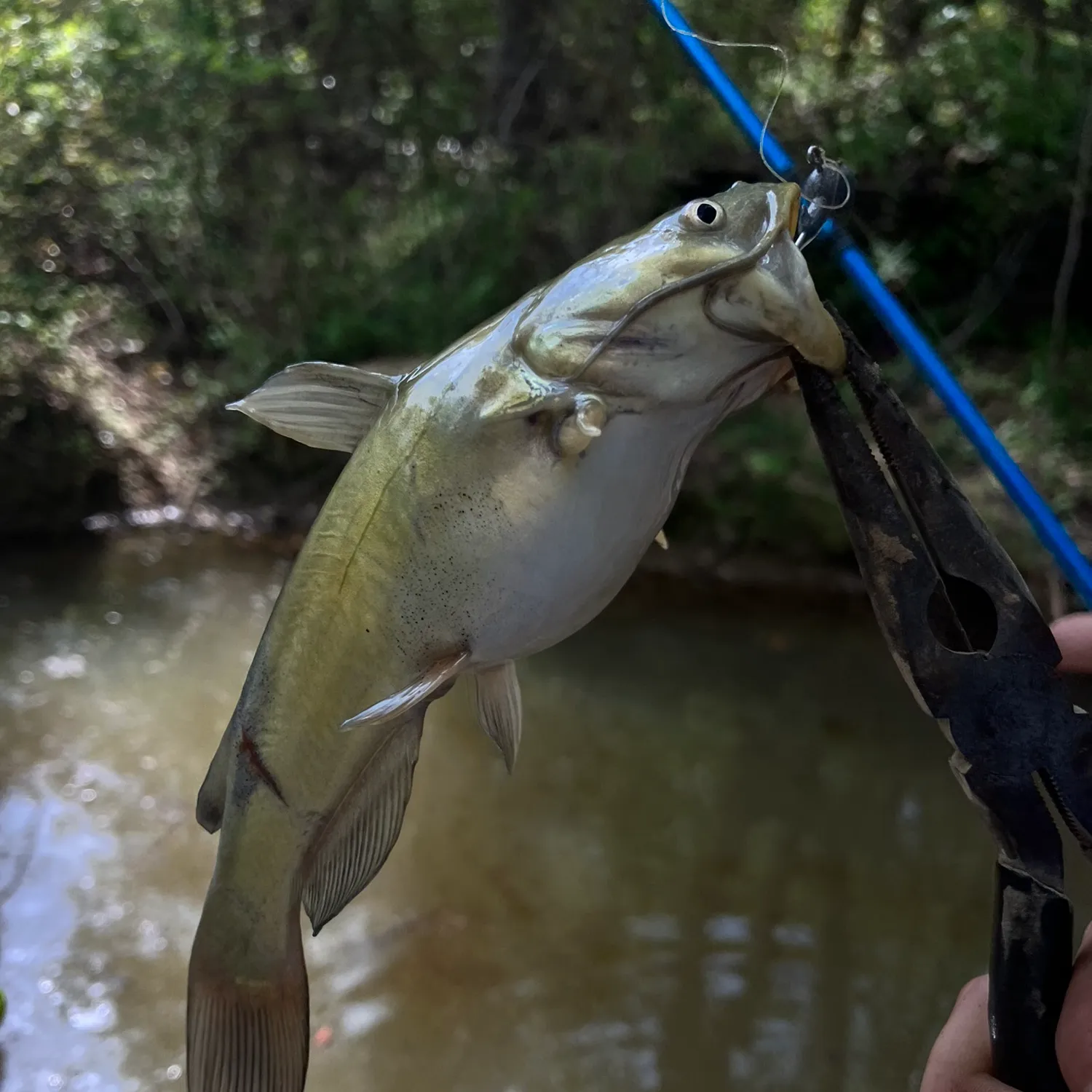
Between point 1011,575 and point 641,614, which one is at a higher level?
point 1011,575

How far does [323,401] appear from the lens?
123 centimetres

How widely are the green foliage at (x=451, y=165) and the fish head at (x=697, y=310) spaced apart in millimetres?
4755

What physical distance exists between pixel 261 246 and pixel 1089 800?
753 centimetres

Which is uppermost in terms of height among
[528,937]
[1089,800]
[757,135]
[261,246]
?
[757,135]

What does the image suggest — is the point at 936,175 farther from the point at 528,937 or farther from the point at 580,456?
the point at 580,456

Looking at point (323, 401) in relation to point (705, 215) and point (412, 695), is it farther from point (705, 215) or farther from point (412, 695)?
point (705, 215)

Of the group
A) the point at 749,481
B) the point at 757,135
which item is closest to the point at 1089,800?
the point at 757,135

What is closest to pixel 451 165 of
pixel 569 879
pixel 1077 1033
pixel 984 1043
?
pixel 569 879

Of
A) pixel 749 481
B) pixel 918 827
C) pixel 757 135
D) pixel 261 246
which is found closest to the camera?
pixel 757 135

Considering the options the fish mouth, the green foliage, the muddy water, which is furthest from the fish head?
the green foliage

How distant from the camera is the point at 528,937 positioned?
326cm

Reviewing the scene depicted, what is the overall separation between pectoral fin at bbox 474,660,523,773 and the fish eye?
61cm

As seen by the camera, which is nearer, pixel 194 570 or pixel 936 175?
pixel 194 570

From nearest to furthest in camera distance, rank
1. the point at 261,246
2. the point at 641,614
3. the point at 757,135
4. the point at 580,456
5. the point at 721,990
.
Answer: the point at 580,456 < the point at 757,135 < the point at 721,990 < the point at 641,614 < the point at 261,246
